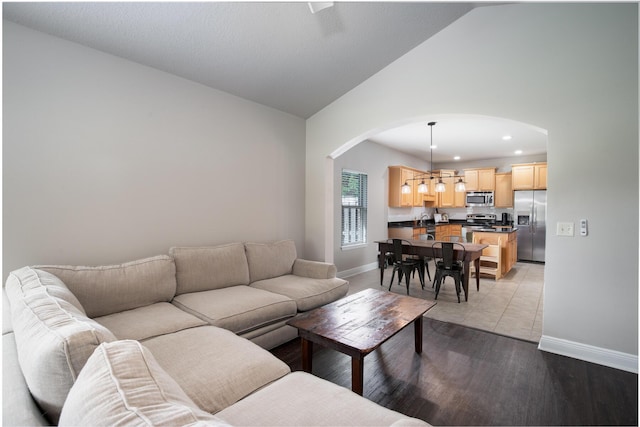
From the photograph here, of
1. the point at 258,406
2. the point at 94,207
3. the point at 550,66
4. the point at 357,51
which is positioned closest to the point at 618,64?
the point at 550,66

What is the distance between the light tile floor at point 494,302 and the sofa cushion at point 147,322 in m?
2.82

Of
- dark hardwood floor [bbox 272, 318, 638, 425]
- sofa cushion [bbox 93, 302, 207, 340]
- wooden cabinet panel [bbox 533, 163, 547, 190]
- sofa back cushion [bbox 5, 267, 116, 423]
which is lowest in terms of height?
dark hardwood floor [bbox 272, 318, 638, 425]

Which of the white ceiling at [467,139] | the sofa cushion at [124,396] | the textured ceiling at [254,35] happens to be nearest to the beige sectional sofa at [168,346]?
the sofa cushion at [124,396]

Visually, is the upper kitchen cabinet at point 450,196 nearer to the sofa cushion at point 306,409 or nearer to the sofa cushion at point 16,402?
the sofa cushion at point 306,409

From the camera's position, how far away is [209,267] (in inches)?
114

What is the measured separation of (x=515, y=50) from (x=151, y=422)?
12.4ft

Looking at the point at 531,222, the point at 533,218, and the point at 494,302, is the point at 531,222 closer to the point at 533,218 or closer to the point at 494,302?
the point at 533,218

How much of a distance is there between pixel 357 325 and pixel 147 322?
152 centimetres

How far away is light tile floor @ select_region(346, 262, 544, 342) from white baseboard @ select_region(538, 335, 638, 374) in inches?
8.5

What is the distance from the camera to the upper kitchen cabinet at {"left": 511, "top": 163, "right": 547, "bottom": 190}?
22.1ft

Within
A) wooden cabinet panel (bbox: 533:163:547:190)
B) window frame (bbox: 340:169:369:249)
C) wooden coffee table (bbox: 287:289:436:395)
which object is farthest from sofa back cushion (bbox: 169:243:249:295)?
wooden cabinet panel (bbox: 533:163:547:190)

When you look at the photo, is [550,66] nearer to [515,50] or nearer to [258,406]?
[515,50]

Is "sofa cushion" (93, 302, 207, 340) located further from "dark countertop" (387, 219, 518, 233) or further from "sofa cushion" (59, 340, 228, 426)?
"dark countertop" (387, 219, 518, 233)

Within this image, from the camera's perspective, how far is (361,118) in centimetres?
383
